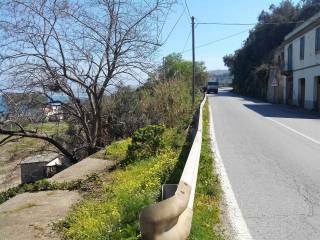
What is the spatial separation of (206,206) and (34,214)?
2374mm

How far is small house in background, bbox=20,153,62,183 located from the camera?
13.3 m

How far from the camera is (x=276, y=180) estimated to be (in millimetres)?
8594

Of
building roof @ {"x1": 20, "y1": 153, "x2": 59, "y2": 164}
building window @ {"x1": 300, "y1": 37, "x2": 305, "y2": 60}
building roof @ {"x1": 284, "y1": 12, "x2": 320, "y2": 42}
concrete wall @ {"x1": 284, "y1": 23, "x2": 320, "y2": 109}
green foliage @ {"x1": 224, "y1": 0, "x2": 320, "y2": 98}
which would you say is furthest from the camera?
green foliage @ {"x1": 224, "y1": 0, "x2": 320, "y2": 98}

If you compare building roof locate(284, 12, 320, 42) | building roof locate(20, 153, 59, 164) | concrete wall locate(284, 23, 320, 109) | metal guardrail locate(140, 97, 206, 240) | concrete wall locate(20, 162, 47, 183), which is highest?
building roof locate(284, 12, 320, 42)

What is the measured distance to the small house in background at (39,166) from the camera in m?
13.3

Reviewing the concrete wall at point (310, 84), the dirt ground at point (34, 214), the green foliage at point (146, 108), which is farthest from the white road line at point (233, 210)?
the concrete wall at point (310, 84)

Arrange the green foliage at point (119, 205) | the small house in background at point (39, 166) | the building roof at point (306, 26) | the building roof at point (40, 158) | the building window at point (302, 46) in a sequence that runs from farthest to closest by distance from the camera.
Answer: the building window at point (302, 46)
the building roof at point (306, 26)
the building roof at point (40, 158)
the small house in background at point (39, 166)
the green foliage at point (119, 205)

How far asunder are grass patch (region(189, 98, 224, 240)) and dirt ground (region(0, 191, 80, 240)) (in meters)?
1.64

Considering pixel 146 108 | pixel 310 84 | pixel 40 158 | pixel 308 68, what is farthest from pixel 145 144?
pixel 308 68

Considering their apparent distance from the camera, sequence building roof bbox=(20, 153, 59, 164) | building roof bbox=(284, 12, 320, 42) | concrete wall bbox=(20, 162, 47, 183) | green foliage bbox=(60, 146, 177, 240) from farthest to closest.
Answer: building roof bbox=(284, 12, 320, 42) → building roof bbox=(20, 153, 59, 164) → concrete wall bbox=(20, 162, 47, 183) → green foliage bbox=(60, 146, 177, 240)

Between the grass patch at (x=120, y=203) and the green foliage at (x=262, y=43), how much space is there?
4809 centimetres

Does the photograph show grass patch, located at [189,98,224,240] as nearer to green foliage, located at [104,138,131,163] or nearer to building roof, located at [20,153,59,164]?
green foliage, located at [104,138,131,163]

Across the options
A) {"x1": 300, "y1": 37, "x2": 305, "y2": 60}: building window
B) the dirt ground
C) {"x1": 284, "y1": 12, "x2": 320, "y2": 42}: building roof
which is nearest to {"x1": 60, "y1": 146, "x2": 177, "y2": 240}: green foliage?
the dirt ground

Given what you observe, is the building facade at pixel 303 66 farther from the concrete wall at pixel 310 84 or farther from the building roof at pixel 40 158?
the building roof at pixel 40 158
